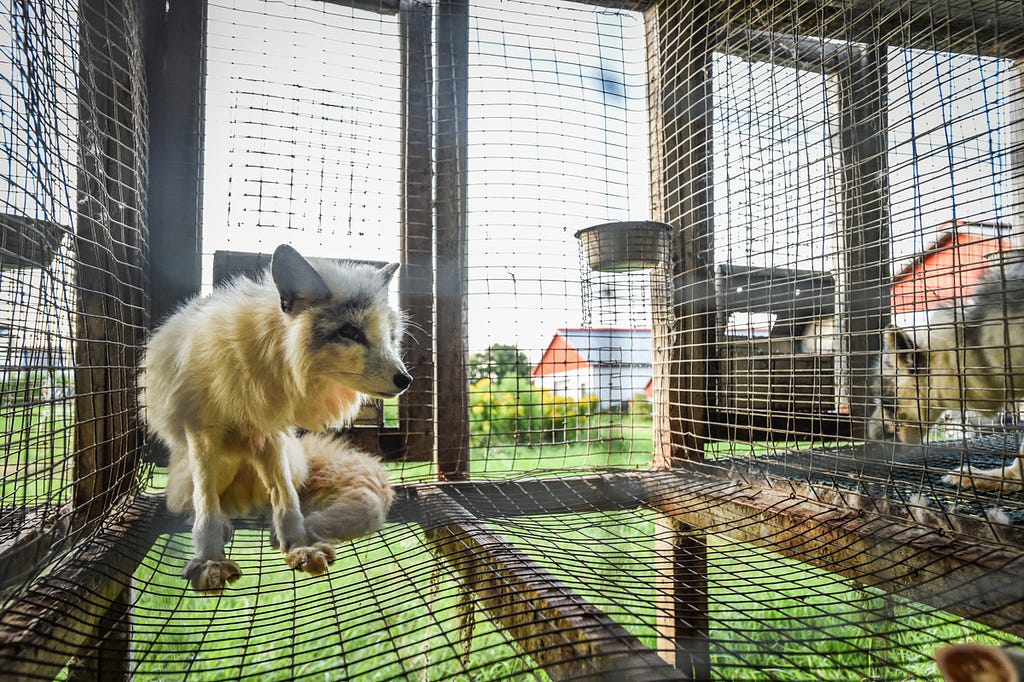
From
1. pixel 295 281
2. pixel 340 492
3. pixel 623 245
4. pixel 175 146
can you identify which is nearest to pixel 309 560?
pixel 340 492

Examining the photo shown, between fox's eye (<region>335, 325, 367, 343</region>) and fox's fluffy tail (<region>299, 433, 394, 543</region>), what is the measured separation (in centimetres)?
59

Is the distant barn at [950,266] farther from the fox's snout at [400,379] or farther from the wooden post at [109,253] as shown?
the wooden post at [109,253]

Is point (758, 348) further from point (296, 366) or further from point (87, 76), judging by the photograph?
point (87, 76)

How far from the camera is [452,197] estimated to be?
2.84 metres

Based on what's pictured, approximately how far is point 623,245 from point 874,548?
154 cm

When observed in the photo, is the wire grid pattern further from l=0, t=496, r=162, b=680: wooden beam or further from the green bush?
the green bush

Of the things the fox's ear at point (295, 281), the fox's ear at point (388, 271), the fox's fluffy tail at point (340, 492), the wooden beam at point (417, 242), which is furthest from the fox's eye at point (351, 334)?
the wooden beam at point (417, 242)

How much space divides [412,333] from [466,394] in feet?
1.34

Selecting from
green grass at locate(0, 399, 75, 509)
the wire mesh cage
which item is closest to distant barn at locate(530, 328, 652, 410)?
the wire mesh cage

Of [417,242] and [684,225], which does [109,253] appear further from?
[684,225]

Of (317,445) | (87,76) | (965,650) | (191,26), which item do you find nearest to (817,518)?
(965,650)

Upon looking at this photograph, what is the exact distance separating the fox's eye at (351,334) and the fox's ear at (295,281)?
4.5 inches

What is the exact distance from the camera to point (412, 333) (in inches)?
112

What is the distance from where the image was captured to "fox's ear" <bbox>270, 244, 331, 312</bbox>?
1726 mm
